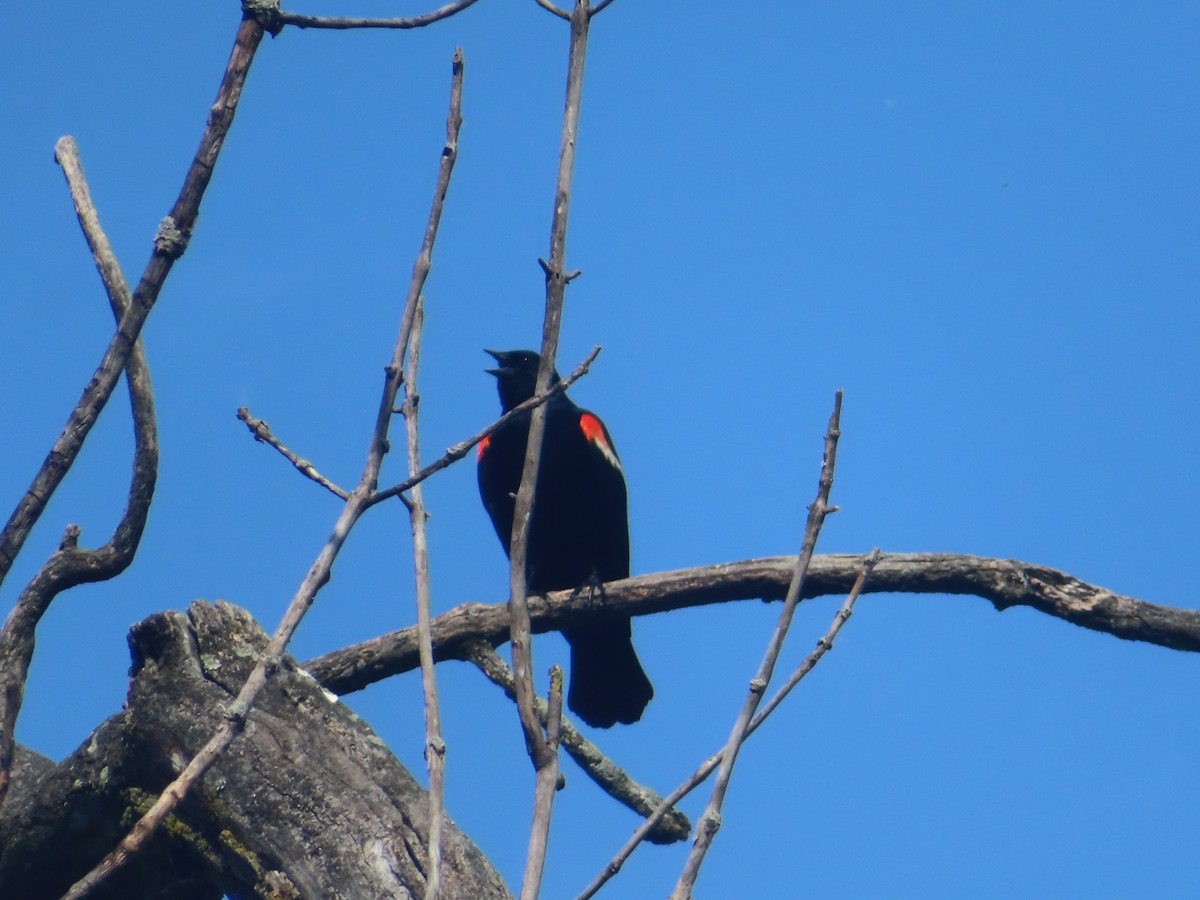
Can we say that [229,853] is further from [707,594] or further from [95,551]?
[707,594]

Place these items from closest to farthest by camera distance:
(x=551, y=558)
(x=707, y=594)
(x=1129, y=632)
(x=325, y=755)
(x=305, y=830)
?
(x=305, y=830) → (x=325, y=755) → (x=1129, y=632) → (x=707, y=594) → (x=551, y=558)

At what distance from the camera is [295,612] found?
140 centimetres

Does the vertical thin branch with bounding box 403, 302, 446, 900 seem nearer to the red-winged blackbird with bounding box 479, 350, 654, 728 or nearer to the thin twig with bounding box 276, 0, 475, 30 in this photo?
the thin twig with bounding box 276, 0, 475, 30

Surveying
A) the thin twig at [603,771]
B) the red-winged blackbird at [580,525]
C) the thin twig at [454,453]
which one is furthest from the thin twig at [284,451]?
the red-winged blackbird at [580,525]

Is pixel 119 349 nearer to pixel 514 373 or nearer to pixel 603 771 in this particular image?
pixel 603 771

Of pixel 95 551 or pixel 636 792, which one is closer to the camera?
pixel 95 551

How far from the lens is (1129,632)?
368cm

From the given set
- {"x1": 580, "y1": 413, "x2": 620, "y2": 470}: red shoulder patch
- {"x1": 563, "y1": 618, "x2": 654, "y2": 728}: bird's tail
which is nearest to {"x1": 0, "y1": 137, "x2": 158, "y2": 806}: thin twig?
{"x1": 563, "y1": 618, "x2": 654, "y2": 728}: bird's tail

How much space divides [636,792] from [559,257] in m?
2.39

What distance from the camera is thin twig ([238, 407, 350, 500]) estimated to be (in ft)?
5.67

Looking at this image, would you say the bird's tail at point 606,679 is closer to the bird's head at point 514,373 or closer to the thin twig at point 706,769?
the bird's head at point 514,373

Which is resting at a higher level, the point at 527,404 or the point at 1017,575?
the point at 1017,575

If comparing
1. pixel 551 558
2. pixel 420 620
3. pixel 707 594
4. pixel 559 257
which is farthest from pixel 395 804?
pixel 551 558

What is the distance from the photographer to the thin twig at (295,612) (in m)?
1.23
